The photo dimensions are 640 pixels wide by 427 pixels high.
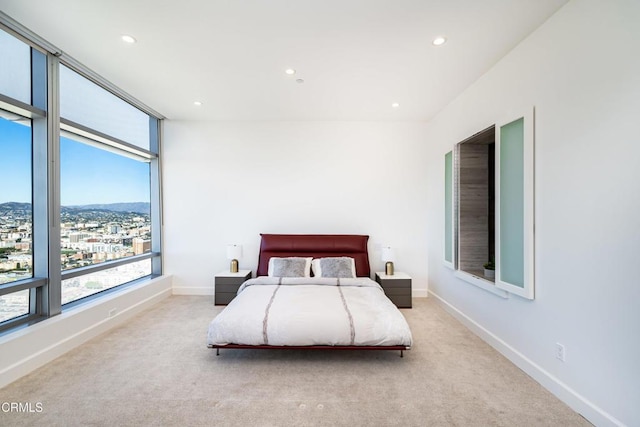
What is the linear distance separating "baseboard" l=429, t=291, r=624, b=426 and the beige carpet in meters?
0.06

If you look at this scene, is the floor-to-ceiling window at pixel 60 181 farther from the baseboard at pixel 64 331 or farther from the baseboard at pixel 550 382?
the baseboard at pixel 550 382

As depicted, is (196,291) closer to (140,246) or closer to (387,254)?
(140,246)

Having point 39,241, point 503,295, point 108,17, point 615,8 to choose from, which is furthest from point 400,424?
point 108,17

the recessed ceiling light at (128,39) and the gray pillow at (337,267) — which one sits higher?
the recessed ceiling light at (128,39)

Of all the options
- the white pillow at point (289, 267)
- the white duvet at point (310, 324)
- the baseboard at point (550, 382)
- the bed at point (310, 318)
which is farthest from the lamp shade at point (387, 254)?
the white duvet at point (310, 324)

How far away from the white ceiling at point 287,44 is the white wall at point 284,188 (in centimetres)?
91

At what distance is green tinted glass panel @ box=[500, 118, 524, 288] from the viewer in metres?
2.56

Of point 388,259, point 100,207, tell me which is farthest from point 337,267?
point 100,207

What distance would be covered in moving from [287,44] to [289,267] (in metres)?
2.82

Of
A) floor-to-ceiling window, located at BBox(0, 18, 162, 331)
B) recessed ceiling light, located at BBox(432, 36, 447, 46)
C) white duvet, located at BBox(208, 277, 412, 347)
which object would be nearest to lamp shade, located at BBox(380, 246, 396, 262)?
white duvet, located at BBox(208, 277, 412, 347)

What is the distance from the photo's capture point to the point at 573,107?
204 cm

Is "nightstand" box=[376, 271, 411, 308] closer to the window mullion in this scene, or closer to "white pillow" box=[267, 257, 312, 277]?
"white pillow" box=[267, 257, 312, 277]

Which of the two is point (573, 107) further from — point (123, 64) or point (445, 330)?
point (123, 64)

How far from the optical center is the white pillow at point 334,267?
4.05m
